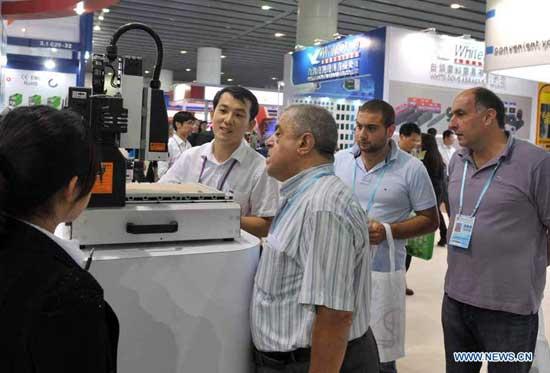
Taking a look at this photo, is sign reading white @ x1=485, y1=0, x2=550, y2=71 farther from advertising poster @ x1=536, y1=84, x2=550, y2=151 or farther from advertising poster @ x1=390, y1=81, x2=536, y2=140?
advertising poster @ x1=536, y1=84, x2=550, y2=151

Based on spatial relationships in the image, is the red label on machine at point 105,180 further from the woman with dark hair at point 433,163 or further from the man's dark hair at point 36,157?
the woman with dark hair at point 433,163

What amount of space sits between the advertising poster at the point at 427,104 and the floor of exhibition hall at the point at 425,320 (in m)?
1.78

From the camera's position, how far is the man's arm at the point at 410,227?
220 cm

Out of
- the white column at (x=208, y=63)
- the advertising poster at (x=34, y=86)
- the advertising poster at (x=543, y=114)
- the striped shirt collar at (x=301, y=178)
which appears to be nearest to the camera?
the striped shirt collar at (x=301, y=178)

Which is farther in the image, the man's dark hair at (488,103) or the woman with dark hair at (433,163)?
the woman with dark hair at (433,163)

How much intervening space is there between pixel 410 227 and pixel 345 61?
4.89 metres

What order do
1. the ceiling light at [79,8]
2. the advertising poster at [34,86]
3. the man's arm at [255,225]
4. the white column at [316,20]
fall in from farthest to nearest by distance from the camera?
the white column at [316,20] → the advertising poster at [34,86] → the ceiling light at [79,8] → the man's arm at [255,225]

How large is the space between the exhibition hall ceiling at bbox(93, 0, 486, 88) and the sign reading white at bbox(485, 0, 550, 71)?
24.7 ft

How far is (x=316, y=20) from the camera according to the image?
30.1ft

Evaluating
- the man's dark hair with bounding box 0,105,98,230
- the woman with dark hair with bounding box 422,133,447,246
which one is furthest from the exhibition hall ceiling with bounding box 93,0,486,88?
the man's dark hair with bounding box 0,105,98,230

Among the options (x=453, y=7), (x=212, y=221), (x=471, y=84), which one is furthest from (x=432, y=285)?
(x=453, y=7)

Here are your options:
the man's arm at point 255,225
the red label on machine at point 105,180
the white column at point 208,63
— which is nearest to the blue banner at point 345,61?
the man's arm at point 255,225

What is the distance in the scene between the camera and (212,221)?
129cm

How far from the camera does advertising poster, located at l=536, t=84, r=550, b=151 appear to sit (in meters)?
7.50
